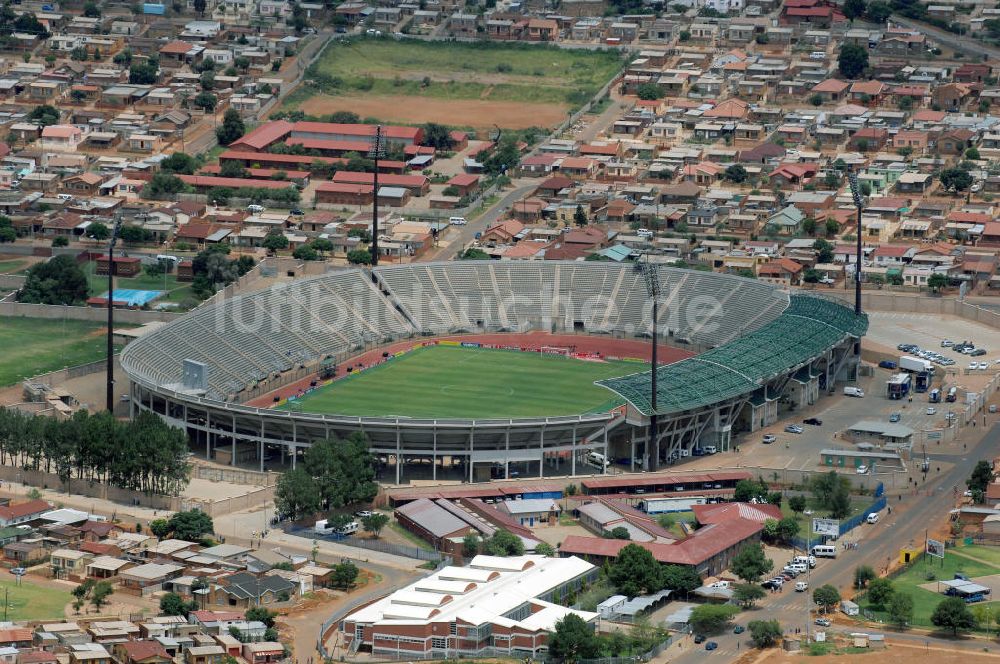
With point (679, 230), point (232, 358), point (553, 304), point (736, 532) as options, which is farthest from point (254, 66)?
point (736, 532)

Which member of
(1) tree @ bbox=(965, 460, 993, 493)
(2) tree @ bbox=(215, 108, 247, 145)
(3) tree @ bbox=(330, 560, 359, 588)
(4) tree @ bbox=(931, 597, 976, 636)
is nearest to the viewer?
(4) tree @ bbox=(931, 597, 976, 636)

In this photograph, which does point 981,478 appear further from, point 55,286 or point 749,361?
point 55,286

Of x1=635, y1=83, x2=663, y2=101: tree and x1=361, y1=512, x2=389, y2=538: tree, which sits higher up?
x1=635, y1=83, x2=663, y2=101: tree

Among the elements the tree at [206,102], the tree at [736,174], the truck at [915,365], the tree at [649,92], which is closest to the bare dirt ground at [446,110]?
the tree at [649,92]

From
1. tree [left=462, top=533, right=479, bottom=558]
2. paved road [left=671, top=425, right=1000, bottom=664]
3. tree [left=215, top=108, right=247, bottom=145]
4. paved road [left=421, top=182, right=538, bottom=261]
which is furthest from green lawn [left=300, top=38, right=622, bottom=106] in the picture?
tree [left=462, top=533, right=479, bottom=558]

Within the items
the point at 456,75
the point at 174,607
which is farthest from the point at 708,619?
the point at 456,75

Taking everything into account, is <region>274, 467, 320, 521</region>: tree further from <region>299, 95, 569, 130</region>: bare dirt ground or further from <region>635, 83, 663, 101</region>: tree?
<region>635, 83, 663, 101</region>: tree

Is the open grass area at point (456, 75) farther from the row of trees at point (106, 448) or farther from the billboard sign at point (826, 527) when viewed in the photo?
the billboard sign at point (826, 527)
